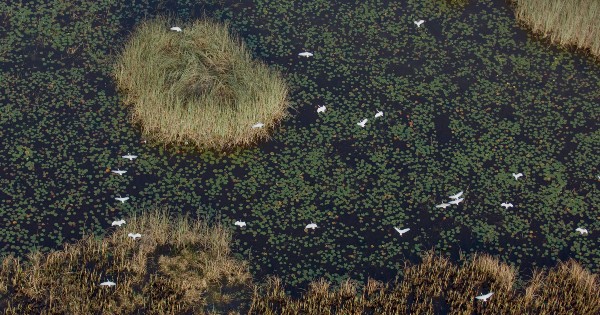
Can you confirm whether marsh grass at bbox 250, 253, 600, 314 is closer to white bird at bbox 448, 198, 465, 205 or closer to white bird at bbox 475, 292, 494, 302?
white bird at bbox 475, 292, 494, 302

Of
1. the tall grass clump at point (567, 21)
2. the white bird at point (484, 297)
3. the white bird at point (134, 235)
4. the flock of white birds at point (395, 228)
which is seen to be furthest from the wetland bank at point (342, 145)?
the white bird at point (484, 297)

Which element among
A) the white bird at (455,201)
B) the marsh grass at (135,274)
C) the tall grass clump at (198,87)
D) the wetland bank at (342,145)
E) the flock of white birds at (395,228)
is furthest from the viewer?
the tall grass clump at (198,87)

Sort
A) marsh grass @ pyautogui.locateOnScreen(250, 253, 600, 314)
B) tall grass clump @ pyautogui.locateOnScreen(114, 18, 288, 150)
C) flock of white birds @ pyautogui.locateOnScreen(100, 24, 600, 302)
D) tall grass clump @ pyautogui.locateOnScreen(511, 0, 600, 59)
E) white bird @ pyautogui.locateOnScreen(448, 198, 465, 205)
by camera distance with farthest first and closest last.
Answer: tall grass clump @ pyautogui.locateOnScreen(511, 0, 600, 59) → tall grass clump @ pyautogui.locateOnScreen(114, 18, 288, 150) → white bird @ pyautogui.locateOnScreen(448, 198, 465, 205) → flock of white birds @ pyautogui.locateOnScreen(100, 24, 600, 302) → marsh grass @ pyautogui.locateOnScreen(250, 253, 600, 314)

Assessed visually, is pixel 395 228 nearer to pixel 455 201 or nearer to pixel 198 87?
pixel 455 201

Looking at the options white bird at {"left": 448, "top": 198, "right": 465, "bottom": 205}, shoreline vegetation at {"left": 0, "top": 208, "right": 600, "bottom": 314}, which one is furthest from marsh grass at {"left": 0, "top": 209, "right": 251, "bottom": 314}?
white bird at {"left": 448, "top": 198, "right": 465, "bottom": 205}

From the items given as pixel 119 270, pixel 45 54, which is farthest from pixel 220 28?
pixel 119 270

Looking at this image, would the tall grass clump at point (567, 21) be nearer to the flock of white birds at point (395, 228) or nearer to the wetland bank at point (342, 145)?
Result: the wetland bank at point (342, 145)

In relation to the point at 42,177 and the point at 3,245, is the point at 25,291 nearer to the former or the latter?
the point at 3,245
